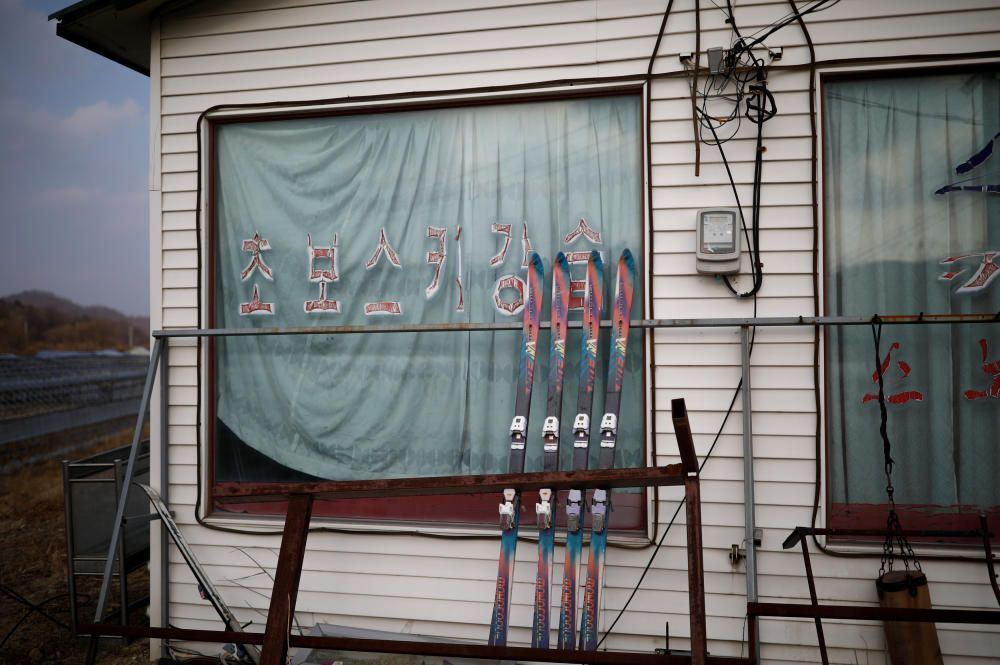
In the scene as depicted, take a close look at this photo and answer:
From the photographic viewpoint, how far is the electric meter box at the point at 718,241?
3.21 metres

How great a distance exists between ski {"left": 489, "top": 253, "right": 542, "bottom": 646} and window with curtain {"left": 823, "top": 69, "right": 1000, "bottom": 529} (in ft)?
4.59

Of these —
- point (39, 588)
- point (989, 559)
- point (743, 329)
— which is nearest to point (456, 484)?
point (743, 329)

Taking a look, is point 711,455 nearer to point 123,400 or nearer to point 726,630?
point 726,630

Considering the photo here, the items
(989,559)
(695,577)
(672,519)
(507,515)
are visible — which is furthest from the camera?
(672,519)

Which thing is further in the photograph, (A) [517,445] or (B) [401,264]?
(B) [401,264]

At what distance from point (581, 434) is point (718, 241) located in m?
1.11

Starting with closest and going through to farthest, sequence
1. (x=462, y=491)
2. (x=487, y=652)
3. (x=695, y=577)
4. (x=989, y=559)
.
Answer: (x=695, y=577), (x=487, y=652), (x=462, y=491), (x=989, y=559)

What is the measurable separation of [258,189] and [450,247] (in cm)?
120

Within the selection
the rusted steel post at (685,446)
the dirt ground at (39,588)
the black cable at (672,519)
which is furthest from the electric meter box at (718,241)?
the dirt ground at (39,588)

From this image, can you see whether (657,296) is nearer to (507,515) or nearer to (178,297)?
(507,515)

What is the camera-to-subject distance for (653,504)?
3.32 m

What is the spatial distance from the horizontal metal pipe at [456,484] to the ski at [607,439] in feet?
3.28

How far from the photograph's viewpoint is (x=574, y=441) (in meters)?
3.28

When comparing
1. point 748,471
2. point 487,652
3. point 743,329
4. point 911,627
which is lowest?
point 911,627
